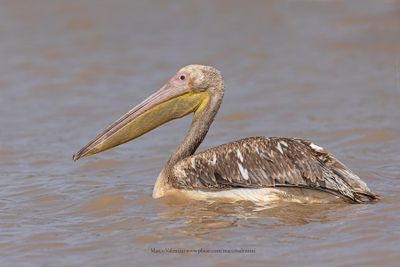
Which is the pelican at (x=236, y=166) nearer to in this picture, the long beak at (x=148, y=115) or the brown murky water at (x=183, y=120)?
the long beak at (x=148, y=115)

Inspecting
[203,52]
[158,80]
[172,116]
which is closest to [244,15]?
[203,52]

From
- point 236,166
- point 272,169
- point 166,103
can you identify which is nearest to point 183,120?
point 166,103

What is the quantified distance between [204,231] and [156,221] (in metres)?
0.52

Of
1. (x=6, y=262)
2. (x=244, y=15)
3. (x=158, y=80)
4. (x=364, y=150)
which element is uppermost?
(x=244, y=15)

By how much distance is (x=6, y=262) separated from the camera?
21.3 ft

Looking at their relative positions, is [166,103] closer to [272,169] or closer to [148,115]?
[148,115]

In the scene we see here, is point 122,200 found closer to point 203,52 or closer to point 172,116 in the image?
point 172,116

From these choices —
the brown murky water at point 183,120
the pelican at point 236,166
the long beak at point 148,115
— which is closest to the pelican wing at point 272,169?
the pelican at point 236,166

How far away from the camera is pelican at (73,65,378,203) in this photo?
24.6ft

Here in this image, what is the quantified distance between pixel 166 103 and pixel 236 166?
3.41ft

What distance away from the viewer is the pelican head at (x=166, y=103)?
8.35 metres

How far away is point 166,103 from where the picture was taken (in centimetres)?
840

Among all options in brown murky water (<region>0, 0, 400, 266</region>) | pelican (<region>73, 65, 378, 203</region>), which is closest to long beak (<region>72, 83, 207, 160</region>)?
pelican (<region>73, 65, 378, 203</region>)

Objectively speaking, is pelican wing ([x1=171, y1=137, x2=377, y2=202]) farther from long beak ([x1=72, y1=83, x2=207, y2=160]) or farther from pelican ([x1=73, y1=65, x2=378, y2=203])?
long beak ([x1=72, y1=83, x2=207, y2=160])
